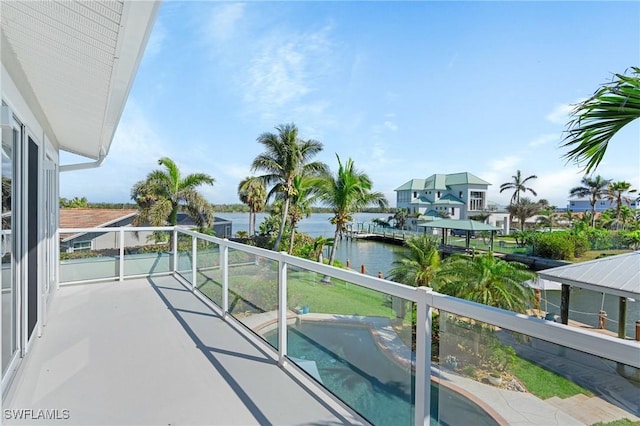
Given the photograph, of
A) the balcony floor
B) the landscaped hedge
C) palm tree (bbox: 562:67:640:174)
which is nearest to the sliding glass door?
the balcony floor

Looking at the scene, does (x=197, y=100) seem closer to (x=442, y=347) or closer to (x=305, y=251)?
(x=305, y=251)

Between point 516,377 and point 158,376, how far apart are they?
259cm

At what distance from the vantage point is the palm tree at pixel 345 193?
18859mm

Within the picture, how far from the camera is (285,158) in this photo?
800 inches

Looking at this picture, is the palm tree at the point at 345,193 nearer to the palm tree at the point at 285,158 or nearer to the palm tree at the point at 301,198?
the palm tree at the point at 301,198

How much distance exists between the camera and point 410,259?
11.6 metres

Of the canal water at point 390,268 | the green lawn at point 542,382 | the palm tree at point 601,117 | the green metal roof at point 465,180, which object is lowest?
the canal water at point 390,268

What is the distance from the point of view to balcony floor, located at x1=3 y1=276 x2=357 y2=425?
2.25 metres

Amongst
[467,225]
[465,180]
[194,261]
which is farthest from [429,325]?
[465,180]

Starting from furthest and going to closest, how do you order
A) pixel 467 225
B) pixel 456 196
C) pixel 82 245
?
pixel 456 196 < pixel 467 225 < pixel 82 245

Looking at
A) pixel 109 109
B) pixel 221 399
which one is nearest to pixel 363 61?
pixel 109 109

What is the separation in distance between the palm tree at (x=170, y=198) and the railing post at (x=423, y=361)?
53.8 ft

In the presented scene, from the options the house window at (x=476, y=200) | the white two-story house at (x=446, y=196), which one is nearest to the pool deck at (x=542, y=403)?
the white two-story house at (x=446, y=196)

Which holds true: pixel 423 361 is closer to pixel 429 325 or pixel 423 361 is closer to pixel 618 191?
pixel 429 325
